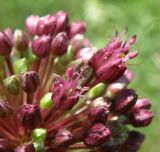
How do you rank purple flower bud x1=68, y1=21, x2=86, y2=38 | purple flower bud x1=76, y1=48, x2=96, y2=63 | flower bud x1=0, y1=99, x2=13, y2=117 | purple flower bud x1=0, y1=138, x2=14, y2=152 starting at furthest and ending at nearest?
1. purple flower bud x1=68, y1=21, x2=86, y2=38
2. purple flower bud x1=76, y1=48, x2=96, y2=63
3. flower bud x1=0, y1=99, x2=13, y2=117
4. purple flower bud x1=0, y1=138, x2=14, y2=152

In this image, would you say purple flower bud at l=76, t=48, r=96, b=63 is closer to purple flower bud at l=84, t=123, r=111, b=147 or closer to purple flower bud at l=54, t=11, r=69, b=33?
purple flower bud at l=54, t=11, r=69, b=33

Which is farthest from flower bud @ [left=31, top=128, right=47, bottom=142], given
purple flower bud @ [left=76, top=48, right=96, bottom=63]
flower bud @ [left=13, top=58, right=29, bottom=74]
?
purple flower bud @ [left=76, top=48, right=96, bottom=63]

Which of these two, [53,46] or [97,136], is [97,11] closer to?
[53,46]

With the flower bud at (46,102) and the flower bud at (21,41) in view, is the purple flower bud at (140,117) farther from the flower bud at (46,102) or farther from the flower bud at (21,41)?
the flower bud at (21,41)

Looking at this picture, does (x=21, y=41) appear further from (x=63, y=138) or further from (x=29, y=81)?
(x=63, y=138)

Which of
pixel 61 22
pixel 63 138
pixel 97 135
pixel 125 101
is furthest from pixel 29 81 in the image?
pixel 61 22

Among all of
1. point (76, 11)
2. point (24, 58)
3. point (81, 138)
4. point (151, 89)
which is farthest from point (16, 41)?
point (76, 11)
